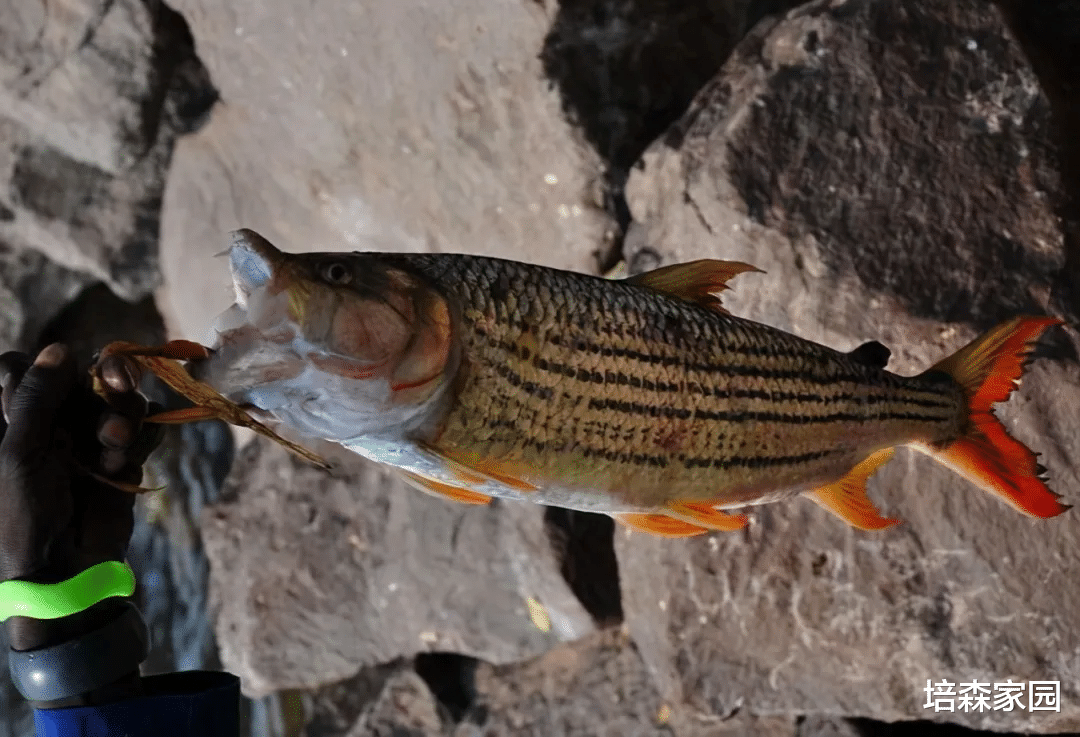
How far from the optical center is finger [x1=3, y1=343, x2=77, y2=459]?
1388 millimetres

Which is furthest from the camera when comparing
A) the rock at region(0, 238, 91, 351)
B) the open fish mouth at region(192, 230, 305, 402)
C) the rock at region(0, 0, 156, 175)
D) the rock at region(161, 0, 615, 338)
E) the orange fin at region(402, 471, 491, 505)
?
the rock at region(0, 238, 91, 351)

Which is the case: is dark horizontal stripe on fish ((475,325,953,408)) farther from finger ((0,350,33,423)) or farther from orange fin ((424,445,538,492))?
finger ((0,350,33,423))

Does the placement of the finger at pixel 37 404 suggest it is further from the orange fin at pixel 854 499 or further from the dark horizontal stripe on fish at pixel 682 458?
the orange fin at pixel 854 499

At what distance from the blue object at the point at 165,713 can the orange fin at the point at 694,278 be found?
1121mm

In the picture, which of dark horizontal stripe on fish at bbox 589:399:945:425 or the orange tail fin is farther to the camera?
the orange tail fin

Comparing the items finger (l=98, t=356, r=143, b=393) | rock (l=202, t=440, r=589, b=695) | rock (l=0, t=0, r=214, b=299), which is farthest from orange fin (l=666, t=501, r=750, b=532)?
rock (l=0, t=0, r=214, b=299)

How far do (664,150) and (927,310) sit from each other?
30.9 inches

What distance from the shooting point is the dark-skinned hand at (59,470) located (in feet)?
4.56

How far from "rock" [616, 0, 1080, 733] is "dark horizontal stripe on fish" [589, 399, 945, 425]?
0.63 meters

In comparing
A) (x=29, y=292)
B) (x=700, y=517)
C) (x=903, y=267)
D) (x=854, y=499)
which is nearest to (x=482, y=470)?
(x=700, y=517)

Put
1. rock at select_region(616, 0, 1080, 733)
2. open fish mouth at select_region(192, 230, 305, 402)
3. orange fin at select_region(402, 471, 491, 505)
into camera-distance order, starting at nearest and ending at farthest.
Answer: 1. open fish mouth at select_region(192, 230, 305, 402)
2. orange fin at select_region(402, 471, 491, 505)
3. rock at select_region(616, 0, 1080, 733)

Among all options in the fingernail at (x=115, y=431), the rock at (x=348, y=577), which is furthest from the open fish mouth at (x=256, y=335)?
the rock at (x=348, y=577)

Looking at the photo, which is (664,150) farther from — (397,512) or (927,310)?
(397,512)

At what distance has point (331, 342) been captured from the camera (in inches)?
42.5
